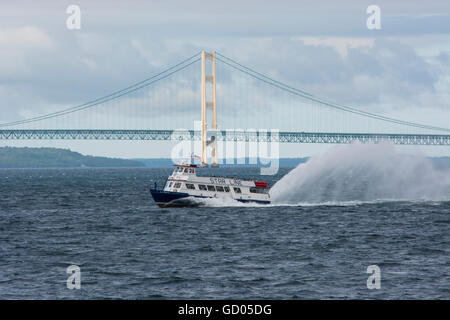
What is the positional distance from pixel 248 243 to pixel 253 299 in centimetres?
1741

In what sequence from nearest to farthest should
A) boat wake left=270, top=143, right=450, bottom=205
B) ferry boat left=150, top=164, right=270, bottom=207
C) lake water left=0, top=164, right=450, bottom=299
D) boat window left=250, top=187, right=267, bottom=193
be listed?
lake water left=0, top=164, right=450, bottom=299 → ferry boat left=150, top=164, right=270, bottom=207 → boat window left=250, top=187, right=267, bottom=193 → boat wake left=270, top=143, right=450, bottom=205

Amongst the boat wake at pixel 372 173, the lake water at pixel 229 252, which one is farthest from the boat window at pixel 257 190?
the boat wake at pixel 372 173

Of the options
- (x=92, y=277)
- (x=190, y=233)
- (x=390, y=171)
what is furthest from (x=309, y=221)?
(x=390, y=171)

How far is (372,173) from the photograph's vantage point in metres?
89.3

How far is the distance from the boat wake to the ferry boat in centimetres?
612

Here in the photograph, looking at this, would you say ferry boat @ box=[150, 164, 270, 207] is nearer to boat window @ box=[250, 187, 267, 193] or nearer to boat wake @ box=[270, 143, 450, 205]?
boat window @ box=[250, 187, 267, 193]

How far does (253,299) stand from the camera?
28.8 m

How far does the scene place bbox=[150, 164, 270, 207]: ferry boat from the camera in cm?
6962

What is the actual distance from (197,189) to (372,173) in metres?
27.8

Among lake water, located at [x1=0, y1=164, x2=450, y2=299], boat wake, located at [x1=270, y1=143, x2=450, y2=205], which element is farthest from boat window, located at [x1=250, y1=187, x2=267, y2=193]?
boat wake, located at [x1=270, y1=143, x2=450, y2=205]

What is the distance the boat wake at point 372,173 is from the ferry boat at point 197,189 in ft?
20.1

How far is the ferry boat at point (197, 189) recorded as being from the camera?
6962 centimetres
